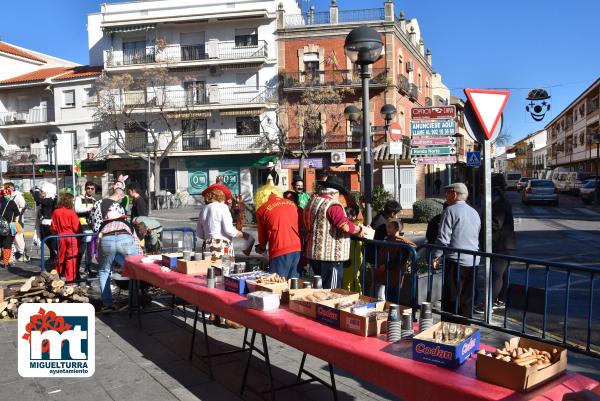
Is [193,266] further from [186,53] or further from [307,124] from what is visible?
[186,53]

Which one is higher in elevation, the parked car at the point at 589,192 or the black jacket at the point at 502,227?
the black jacket at the point at 502,227

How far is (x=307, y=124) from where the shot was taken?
1298 inches

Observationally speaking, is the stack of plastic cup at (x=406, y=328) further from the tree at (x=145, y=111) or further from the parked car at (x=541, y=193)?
the tree at (x=145, y=111)

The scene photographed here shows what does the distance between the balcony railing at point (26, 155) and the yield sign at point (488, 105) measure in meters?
39.7

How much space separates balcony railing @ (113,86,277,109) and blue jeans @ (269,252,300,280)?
29287 millimetres

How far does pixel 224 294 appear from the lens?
435 centimetres

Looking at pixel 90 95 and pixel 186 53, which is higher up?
pixel 186 53

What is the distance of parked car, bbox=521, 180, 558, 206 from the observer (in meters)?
30.0

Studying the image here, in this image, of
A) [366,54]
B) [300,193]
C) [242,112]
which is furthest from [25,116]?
[366,54]

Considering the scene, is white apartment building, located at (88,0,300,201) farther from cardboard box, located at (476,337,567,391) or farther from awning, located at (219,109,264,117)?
cardboard box, located at (476,337,567,391)

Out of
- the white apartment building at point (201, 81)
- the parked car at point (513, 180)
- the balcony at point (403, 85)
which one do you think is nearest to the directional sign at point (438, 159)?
the white apartment building at point (201, 81)

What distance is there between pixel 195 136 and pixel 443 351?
113 ft

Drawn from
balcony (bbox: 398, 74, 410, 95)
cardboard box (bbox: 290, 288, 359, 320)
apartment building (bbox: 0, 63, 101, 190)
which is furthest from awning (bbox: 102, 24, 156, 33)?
cardboard box (bbox: 290, 288, 359, 320)

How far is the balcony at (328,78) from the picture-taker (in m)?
32.7
